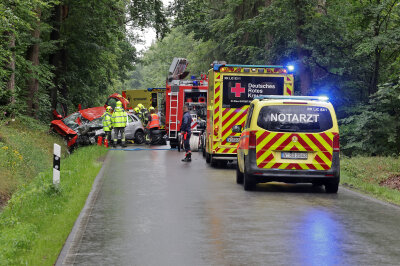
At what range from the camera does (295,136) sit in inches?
546

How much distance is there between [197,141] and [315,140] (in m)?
14.1

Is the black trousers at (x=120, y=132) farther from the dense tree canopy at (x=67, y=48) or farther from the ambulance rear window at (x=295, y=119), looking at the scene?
the ambulance rear window at (x=295, y=119)

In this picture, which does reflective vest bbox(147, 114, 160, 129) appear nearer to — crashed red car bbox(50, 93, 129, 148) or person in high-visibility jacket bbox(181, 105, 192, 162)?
crashed red car bbox(50, 93, 129, 148)

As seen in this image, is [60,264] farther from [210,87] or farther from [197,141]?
[197,141]

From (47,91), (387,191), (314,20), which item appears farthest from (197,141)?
(387,191)

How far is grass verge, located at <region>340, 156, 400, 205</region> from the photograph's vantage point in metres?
14.8

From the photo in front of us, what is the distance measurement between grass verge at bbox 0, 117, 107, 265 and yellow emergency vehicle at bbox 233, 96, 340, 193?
139 inches

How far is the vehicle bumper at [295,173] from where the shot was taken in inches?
544

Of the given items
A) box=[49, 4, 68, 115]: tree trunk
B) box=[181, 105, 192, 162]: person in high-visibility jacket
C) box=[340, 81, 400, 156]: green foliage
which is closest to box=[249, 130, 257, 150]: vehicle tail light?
box=[181, 105, 192, 162]: person in high-visibility jacket

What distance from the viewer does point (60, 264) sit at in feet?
24.1

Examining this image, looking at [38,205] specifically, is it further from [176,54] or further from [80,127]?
[176,54]

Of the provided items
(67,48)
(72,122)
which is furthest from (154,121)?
(67,48)

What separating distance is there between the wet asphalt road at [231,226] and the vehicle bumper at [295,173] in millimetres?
329

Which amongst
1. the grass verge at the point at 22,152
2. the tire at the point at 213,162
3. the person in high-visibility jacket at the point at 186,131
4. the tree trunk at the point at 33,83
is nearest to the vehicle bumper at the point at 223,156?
the tire at the point at 213,162
